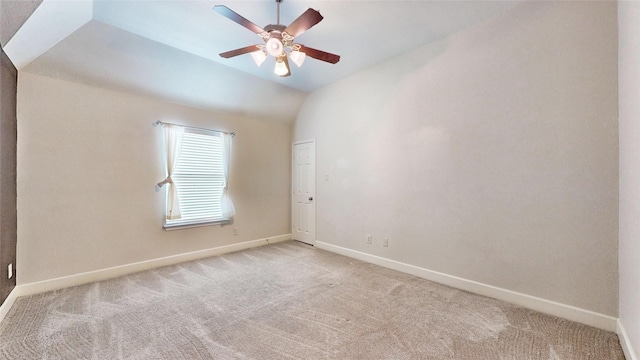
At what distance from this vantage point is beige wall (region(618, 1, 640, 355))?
5.39ft

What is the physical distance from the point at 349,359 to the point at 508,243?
6.78 ft

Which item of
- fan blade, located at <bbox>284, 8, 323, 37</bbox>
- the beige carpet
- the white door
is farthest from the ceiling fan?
the beige carpet

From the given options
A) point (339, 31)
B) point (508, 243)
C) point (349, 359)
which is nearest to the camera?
point (349, 359)

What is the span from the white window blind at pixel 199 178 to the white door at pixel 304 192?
148 centimetres

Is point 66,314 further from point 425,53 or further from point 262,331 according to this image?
point 425,53

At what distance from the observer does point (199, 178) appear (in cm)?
415

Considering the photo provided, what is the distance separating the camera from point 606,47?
6.95ft

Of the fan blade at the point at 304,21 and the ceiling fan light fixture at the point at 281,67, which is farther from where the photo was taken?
the ceiling fan light fixture at the point at 281,67

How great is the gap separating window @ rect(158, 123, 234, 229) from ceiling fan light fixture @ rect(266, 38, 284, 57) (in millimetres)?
2323

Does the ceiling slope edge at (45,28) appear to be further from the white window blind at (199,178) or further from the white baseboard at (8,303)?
the white baseboard at (8,303)

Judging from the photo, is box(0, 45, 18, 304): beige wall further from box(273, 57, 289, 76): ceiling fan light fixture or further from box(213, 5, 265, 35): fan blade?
box(273, 57, 289, 76): ceiling fan light fixture

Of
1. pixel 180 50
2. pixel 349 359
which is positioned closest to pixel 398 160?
pixel 349 359

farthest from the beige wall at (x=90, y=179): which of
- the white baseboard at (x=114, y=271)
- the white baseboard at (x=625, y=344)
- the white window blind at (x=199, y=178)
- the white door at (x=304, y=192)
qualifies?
the white baseboard at (x=625, y=344)

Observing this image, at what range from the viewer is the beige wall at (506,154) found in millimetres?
2166
